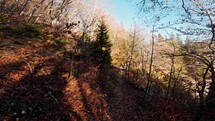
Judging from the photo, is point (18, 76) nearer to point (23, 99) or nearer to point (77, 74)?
A: point (23, 99)

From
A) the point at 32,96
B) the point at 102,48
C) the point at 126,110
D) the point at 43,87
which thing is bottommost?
the point at 126,110

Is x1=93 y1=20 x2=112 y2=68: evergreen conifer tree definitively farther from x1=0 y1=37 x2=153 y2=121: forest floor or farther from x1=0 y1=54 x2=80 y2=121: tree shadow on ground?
x1=0 y1=54 x2=80 y2=121: tree shadow on ground

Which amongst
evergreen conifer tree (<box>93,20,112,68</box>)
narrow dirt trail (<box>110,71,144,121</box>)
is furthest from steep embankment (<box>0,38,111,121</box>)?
evergreen conifer tree (<box>93,20,112,68</box>)

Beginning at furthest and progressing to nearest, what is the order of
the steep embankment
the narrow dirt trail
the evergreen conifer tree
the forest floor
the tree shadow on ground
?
the evergreen conifer tree → the narrow dirt trail → the forest floor → the steep embankment → the tree shadow on ground

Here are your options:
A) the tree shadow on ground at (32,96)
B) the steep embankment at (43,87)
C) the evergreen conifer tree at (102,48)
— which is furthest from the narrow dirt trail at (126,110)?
the evergreen conifer tree at (102,48)

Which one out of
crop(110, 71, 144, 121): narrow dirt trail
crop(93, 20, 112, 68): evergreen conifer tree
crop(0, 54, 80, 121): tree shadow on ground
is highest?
crop(93, 20, 112, 68): evergreen conifer tree

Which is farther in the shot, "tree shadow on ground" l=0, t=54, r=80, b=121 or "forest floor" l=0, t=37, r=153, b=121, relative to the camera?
"forest floor" l=0, t=37, r=153, b=121

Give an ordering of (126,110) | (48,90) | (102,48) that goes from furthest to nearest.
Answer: (102,48) < (126,110) < (48,90)

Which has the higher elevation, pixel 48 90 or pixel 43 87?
pixel 43 87

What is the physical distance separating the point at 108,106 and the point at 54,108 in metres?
6.17

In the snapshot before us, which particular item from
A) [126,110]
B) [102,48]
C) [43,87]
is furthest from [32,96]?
[102,48]

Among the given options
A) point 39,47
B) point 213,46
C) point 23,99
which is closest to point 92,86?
point 39,47

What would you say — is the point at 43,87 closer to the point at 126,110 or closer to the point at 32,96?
the point at 32,96

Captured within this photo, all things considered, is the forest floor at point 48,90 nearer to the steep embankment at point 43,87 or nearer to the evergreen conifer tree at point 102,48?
the steep embankment at point 43,87
